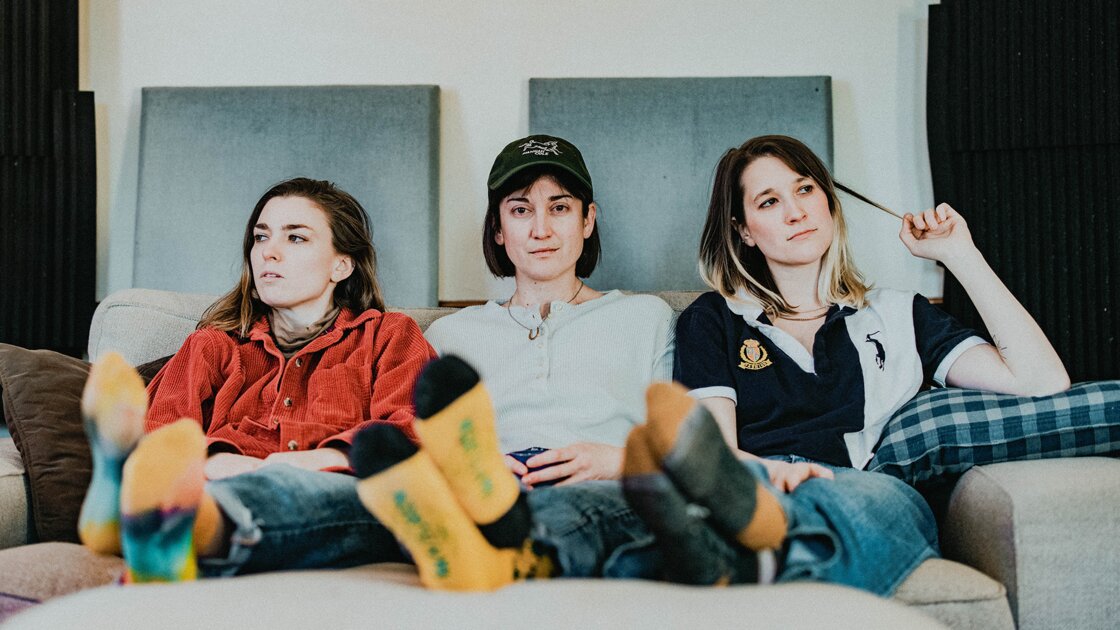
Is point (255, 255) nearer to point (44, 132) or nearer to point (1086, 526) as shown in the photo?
point (44, 132)

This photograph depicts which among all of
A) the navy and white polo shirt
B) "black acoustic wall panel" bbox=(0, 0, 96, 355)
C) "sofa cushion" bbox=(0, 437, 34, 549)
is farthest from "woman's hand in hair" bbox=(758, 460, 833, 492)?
"black acoustic wall panel" bbox=(0, 0, 96, 355)

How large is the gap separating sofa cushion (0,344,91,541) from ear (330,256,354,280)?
1.88ft

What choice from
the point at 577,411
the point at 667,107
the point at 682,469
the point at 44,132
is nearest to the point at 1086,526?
the point at 682,469

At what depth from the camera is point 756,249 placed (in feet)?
7.10

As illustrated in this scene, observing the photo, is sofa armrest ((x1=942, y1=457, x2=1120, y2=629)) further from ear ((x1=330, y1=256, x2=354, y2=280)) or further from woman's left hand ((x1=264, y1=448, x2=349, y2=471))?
ear ((x1=330, y1=256, x2=354, y2=280))

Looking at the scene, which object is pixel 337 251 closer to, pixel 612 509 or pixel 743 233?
pixel 743 233

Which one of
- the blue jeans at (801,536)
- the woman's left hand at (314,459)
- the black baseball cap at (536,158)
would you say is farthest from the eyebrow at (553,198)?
the blue jeans at (801,536)

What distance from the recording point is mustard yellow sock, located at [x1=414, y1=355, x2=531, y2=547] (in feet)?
3.71

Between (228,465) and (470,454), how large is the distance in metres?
0.68

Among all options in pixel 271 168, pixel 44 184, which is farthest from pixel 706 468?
pixel 44 184

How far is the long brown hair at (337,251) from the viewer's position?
6.77 ft

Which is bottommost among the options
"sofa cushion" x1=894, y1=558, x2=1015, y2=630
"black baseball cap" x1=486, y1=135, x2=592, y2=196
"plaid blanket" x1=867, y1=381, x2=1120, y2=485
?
"sofa cushion" x1=894, y1=558, x2=1015, y2=630

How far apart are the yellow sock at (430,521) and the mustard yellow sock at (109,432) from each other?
0.33 meters

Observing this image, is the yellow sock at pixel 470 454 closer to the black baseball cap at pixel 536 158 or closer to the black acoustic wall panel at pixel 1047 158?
the black baseball cap at pixel 536 158
